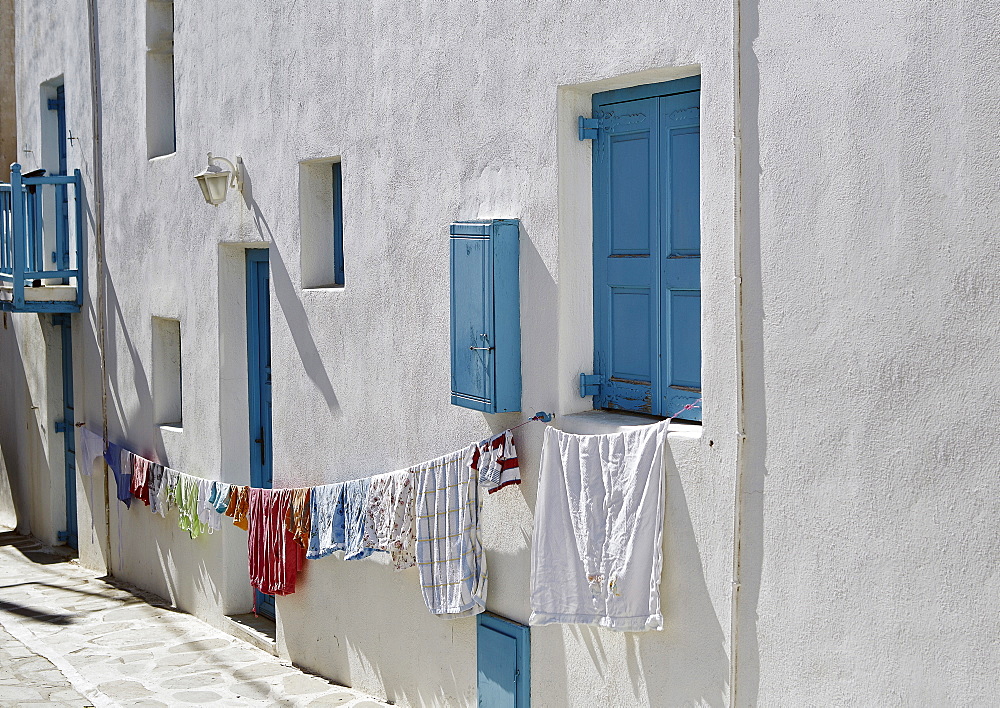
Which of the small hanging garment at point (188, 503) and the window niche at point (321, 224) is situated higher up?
the window niche at point (321, 224)

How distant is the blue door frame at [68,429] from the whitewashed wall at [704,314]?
3.61 meters

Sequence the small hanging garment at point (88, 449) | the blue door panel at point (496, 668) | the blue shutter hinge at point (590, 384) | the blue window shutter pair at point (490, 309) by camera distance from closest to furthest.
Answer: the blue shutter hinge at point (590, 384) < the blue window shutter pair at point (490, 309) < the blue door panel at point (496, 668) < the small hanging garment at point (88, 449)

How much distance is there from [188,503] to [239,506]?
40.0 inches

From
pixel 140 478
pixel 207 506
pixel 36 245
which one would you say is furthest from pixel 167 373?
pixel 36 245

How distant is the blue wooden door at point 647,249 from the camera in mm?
5434

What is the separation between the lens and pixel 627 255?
5.78 m

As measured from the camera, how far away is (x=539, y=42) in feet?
19.5

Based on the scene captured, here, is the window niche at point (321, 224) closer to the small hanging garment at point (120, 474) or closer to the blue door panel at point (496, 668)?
the blue door panel at point (496, 668)

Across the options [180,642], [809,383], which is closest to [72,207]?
[180,642]

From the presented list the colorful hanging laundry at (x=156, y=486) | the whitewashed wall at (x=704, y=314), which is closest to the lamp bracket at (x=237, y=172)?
the whitewashed wall at (x=704, y=314)

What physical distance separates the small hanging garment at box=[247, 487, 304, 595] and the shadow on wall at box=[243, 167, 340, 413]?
81 cm

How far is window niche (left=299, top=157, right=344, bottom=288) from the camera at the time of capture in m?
8.23

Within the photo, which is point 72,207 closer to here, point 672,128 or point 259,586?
point 259,586

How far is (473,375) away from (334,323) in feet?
6.32
